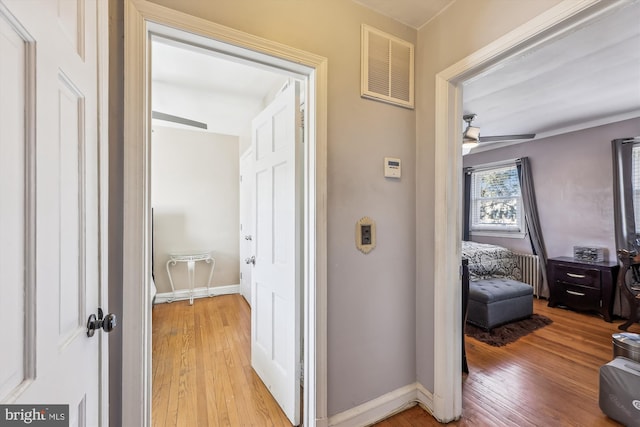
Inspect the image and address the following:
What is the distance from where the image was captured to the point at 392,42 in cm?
169

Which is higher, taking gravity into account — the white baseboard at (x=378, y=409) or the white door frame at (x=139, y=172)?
the white door frame at (x=139, y=172)

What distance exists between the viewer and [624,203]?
3318 mm

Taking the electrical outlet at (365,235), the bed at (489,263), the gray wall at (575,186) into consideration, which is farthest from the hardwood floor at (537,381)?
the gray wall at (575,186)

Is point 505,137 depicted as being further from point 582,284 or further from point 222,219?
point 222,219

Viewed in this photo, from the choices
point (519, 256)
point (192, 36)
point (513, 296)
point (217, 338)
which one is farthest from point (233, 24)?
point (519, 256)

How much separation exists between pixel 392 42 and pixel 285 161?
1.00 meters

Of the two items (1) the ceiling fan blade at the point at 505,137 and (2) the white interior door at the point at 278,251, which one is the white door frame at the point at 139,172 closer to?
(2) the white interior door at the point at 278,251

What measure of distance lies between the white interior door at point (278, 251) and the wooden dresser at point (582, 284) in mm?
3980

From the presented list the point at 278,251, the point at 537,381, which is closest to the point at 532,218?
the point at 537,381

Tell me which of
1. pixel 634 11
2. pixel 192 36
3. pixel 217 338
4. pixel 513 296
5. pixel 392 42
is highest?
pixel 634 11

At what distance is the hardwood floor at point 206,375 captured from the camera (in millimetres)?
1695

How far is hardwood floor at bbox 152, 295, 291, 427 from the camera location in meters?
1.70

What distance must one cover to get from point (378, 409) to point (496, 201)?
15.2ft
